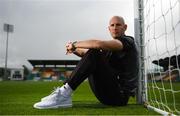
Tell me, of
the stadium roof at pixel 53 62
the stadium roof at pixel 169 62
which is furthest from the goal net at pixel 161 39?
the stadium roof at pixel 53 62

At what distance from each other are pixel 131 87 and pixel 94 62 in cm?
50

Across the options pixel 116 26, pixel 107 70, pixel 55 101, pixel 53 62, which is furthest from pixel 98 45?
pixel 53 62

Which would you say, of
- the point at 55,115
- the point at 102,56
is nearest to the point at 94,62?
the point at 102,56

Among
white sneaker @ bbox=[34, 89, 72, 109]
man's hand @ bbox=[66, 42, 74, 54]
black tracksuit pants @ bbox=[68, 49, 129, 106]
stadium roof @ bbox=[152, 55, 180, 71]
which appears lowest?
white sneaker @ bbox=[34, 89, 72, 109]

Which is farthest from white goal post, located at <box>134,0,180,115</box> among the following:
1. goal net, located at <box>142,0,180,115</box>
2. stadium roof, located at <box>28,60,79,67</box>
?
stadium roof, located at <box>28,60,79,67</box>

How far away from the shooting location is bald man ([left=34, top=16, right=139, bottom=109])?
286cm

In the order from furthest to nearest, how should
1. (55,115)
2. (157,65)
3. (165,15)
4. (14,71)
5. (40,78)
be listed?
(14,71) → (40,78) → (157,65) → (165,15) → (55,115)

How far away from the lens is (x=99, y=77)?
3004 mm

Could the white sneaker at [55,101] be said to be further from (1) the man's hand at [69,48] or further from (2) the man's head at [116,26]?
(2) the man's head at [116,26]

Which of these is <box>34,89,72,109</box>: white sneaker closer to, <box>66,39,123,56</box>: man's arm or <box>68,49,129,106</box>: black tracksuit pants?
<box>68,49,129,106</box>: black tracksuit pants

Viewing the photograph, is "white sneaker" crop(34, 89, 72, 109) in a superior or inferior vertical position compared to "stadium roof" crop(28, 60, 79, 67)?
inferior

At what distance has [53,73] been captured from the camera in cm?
4969

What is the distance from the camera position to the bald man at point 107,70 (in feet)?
9.37

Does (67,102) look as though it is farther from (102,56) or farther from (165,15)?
(165,15)
